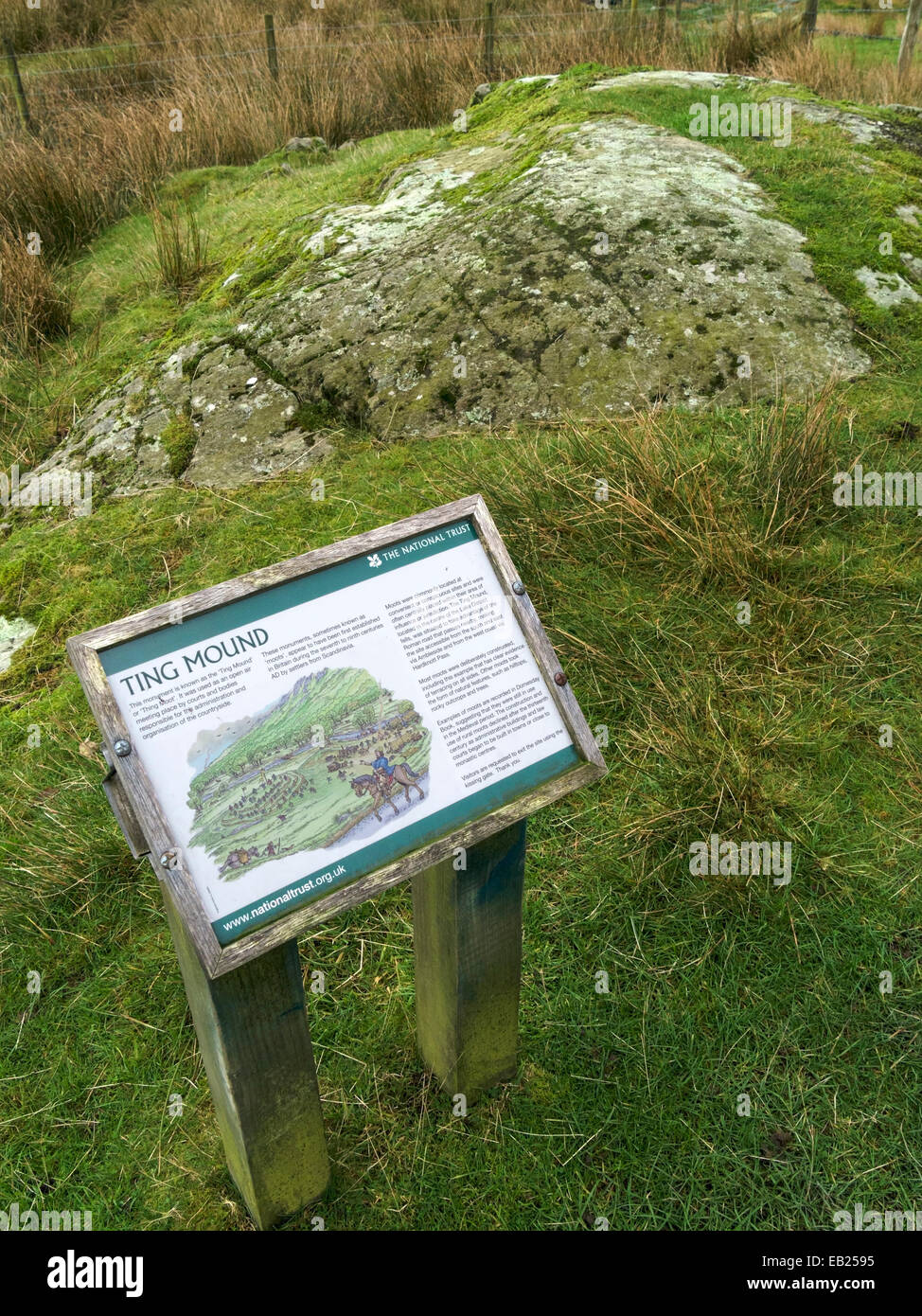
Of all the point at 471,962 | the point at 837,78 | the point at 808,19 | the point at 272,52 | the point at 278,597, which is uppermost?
the point at 272,52

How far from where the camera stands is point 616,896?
2.47 m

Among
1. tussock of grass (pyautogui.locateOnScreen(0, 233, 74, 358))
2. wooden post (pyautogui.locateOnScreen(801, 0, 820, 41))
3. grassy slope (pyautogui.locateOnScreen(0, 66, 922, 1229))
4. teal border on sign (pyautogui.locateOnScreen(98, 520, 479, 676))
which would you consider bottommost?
grassy slope (pyautogui.locateOnScreen(0, 66, 922, 1229))

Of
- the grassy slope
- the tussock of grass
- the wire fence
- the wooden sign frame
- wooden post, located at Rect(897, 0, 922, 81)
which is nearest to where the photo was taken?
the wooden sign frame

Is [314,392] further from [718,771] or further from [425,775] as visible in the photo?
[425,775]

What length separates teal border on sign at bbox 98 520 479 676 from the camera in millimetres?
1429

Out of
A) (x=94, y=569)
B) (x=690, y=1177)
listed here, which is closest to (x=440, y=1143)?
(x=690, y=1177)

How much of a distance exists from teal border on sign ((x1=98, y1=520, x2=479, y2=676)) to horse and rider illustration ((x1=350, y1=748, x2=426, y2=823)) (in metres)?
0.29

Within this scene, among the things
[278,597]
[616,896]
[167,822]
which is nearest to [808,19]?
[616,896]

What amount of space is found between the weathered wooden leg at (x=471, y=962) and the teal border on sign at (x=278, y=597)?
54cm

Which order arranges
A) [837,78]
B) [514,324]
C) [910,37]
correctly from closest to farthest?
[514,324]
[837,78]
[910,37]

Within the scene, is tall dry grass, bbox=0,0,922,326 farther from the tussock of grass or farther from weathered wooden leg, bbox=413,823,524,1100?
weathered wooden leg, bbox=413,823,524,1100

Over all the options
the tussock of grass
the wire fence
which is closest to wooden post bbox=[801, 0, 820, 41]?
the wire fence

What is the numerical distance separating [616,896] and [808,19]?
29.7 feet

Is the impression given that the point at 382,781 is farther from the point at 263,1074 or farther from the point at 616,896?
the point at 616,896
